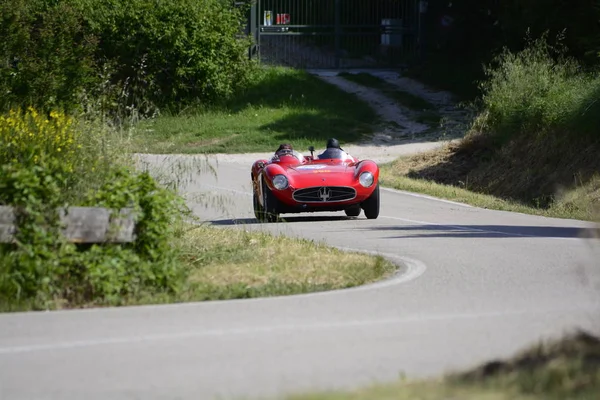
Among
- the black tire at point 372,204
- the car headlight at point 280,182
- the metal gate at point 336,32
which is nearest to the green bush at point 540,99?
the black tire at point 372,204

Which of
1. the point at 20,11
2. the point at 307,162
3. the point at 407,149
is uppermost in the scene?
the point at 20,11

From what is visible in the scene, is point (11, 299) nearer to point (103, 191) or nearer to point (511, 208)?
point (103, 191)

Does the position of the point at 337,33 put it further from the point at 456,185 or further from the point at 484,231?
the point at 484,231

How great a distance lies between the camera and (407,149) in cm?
3145

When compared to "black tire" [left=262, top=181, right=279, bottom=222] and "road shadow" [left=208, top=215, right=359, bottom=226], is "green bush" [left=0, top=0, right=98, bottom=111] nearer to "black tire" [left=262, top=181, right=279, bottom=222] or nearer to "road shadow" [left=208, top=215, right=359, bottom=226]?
"road shadow" [left=208, top=215, right=359, bottom=226]

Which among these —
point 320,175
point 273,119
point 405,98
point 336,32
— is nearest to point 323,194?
point 320,175

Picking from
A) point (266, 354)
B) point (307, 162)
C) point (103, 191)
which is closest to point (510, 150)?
point (307, 162)

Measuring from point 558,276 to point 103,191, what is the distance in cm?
419

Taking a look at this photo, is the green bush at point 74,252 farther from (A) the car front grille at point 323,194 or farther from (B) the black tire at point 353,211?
(B) the black tire at point 353,211

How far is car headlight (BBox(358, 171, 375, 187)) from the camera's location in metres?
17.0

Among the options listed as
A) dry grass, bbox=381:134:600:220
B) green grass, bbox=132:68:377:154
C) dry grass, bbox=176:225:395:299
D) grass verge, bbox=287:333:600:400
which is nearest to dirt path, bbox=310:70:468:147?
green grass, bbox=132:68:377:154

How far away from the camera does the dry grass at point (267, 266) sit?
10.1 metres

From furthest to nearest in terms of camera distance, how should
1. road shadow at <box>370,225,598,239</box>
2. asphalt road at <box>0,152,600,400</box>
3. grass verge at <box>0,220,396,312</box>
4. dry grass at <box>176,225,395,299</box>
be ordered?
road shadow at <box>370,225,598,239</box> → dry grass at <box>176,225,395,299</box> → grass verge at <box>0,220,396,312</box> → asphalt road at <box>0,152,600,400</box>

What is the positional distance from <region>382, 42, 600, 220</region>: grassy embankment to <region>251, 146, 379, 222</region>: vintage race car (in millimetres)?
3753
